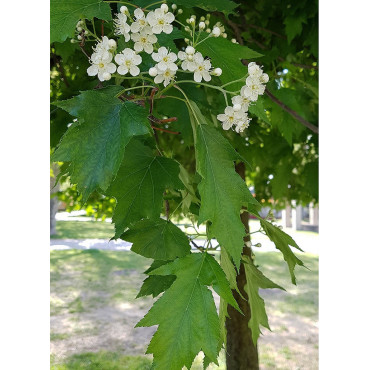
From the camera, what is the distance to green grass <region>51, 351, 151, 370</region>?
2682mm

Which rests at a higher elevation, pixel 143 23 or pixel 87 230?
pixel 143 23

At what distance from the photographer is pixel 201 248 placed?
737 mm

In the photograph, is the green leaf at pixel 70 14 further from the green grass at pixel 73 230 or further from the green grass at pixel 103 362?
the green grass at pixel 73 230

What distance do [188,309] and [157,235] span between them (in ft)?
0.54

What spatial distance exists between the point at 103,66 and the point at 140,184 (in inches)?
7.1

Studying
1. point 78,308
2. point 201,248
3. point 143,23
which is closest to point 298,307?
point 78,308

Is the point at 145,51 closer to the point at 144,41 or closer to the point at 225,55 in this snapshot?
the point at 144,41

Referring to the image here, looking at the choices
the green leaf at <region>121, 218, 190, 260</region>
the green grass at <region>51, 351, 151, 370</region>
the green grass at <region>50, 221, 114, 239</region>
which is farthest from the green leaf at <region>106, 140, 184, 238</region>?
the green grass at <region>50, 221, 114, 239</region>

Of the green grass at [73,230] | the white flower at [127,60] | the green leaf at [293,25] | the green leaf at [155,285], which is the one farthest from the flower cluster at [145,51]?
the green grass at [73,230]

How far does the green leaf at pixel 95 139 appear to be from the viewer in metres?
0.46

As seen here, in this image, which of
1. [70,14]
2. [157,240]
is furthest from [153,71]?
[157,240]

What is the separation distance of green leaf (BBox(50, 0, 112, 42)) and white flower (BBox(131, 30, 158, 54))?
0.04 metres

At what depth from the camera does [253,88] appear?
532 mm
